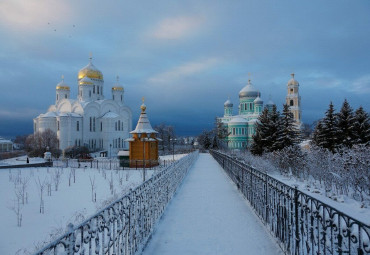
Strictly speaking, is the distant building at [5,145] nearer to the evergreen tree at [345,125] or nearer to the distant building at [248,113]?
the distant building at [248,113]

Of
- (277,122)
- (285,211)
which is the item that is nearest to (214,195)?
(285,211)

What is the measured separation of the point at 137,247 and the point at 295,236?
2148mm

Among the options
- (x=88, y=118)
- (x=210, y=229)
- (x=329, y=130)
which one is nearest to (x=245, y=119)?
(x=88, y=118)

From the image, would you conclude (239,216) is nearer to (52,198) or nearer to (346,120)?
(52,198)

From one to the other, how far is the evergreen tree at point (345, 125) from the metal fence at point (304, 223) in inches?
825

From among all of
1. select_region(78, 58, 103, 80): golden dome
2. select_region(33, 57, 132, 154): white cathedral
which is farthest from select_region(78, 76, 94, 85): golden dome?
select_region(78, 58, 103, 80): golden dome

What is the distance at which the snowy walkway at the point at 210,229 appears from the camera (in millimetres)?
4105

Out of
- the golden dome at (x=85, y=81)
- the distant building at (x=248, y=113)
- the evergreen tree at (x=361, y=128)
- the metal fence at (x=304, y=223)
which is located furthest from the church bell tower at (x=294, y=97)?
the metal fence at (x=304, y=223)

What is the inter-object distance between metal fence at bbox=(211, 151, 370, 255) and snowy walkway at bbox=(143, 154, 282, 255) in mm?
292

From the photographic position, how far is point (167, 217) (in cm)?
571

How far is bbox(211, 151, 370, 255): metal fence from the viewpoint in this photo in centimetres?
230

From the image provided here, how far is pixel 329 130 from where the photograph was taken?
2417 cm

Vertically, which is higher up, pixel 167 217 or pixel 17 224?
pixel 167 217

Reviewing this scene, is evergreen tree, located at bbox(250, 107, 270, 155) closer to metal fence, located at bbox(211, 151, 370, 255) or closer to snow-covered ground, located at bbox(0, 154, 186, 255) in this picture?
snow-covered ground, located at bbox(0, 154, 186, 255)
